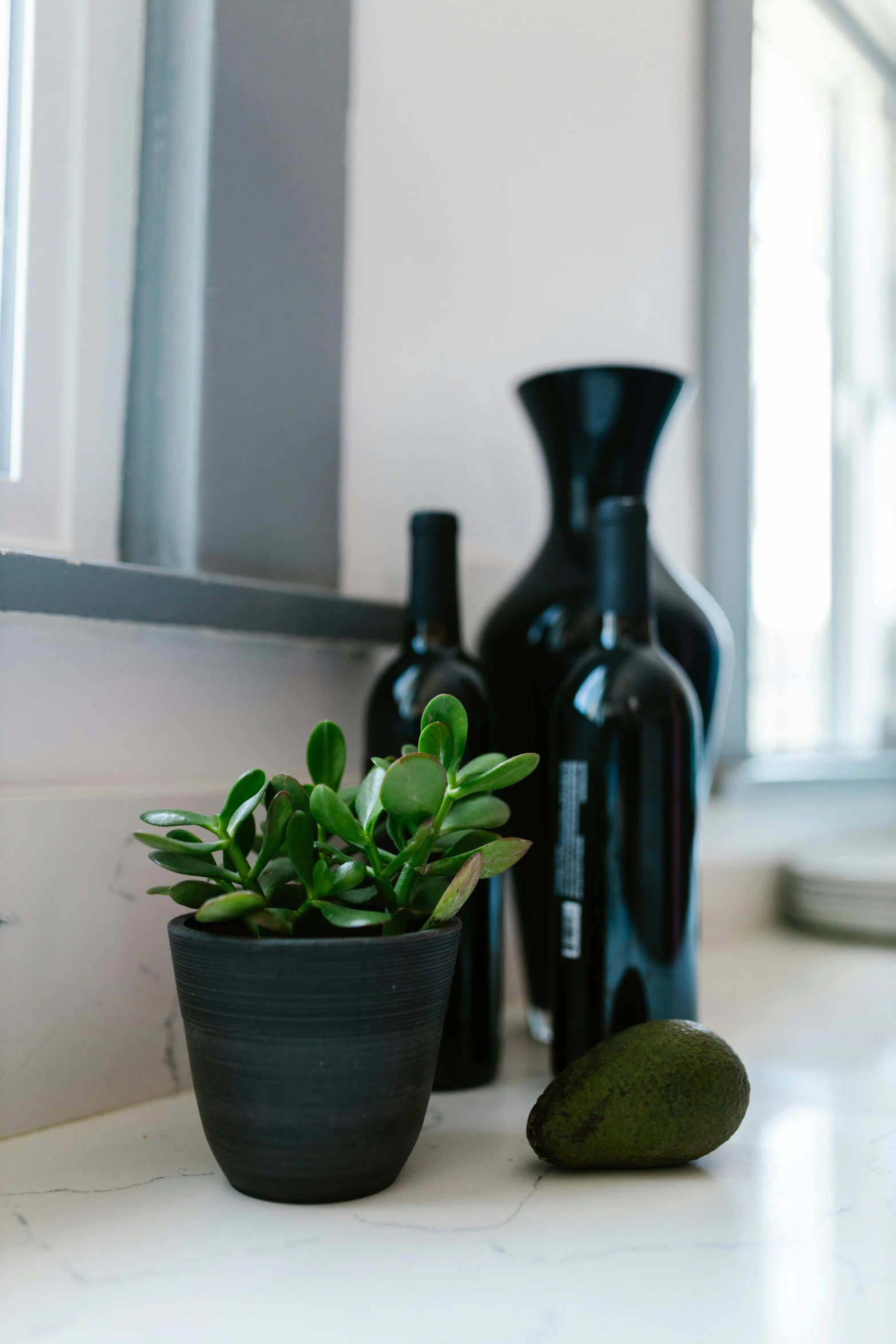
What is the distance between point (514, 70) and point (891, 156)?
1.39 meters

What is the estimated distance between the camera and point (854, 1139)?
1.86 ft

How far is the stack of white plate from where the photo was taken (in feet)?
3.67

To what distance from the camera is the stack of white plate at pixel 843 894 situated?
1118 millimetres

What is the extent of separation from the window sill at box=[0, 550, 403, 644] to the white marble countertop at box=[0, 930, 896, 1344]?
27 centimetres

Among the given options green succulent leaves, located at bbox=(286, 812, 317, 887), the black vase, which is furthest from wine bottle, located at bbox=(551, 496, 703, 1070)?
green succulent leaves, located at bbox=(286, 812, 317, 887)

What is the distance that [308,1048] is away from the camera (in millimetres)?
435

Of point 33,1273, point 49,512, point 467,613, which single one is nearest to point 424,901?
point 33,1273

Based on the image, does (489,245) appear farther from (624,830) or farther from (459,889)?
(459,889)

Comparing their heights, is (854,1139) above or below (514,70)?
below

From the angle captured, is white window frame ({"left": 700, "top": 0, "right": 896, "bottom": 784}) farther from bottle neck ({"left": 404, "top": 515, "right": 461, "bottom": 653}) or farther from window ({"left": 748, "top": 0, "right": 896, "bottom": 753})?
bottle neck ({"left": 404, "top": 515, "right": 461, "bottom": 653})

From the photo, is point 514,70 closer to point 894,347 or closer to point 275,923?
point 275,923

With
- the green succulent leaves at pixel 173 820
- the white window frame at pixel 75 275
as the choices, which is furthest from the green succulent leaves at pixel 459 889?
the white window frame at pixel 75 275

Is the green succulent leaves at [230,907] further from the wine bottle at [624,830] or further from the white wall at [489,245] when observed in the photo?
the white wall at [489,245]

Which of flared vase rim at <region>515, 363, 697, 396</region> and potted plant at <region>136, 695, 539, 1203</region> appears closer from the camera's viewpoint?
potted plant at <region>136, 695, 539, 1203</region>
